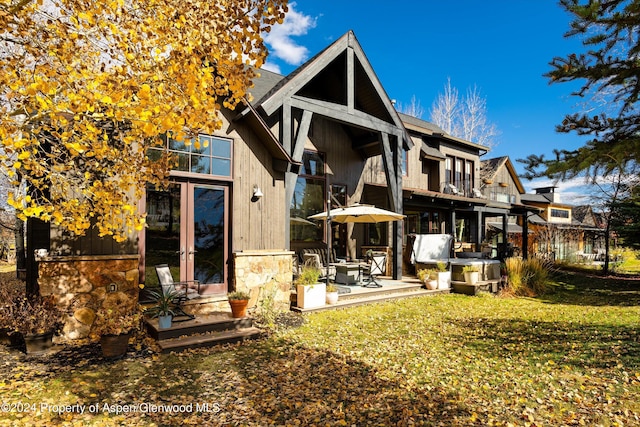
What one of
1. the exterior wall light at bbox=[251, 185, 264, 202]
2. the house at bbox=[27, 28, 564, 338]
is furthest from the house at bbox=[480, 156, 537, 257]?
the exterior wall light at bbox=[251, 185, 264, 202]

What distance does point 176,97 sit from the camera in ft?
12.3

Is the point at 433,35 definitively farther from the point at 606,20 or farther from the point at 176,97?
the point at 176,97

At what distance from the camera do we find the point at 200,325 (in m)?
5.79

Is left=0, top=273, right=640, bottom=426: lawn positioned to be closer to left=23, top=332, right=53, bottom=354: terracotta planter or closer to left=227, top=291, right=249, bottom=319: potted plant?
left=23, top=332, right=53, bottom=354: terracotta planter

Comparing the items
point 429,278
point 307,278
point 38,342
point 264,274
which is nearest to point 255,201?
point 264,274

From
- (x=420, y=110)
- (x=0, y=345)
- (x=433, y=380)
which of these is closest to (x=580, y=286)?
(x=433, y=380)

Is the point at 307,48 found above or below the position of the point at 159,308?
above

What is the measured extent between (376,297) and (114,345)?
20.2 ft

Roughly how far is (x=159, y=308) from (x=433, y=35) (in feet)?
70.4

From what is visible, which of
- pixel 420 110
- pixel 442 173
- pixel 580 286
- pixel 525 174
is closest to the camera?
pixel 525 174

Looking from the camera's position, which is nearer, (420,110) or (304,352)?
(304,352)

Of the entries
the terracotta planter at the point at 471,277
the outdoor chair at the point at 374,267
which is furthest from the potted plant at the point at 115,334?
the terracotta planter at the point at 471,277

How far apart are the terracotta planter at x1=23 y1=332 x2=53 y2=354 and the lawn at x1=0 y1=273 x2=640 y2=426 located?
21cm

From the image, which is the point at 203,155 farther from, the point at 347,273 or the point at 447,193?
the point at 447,193
